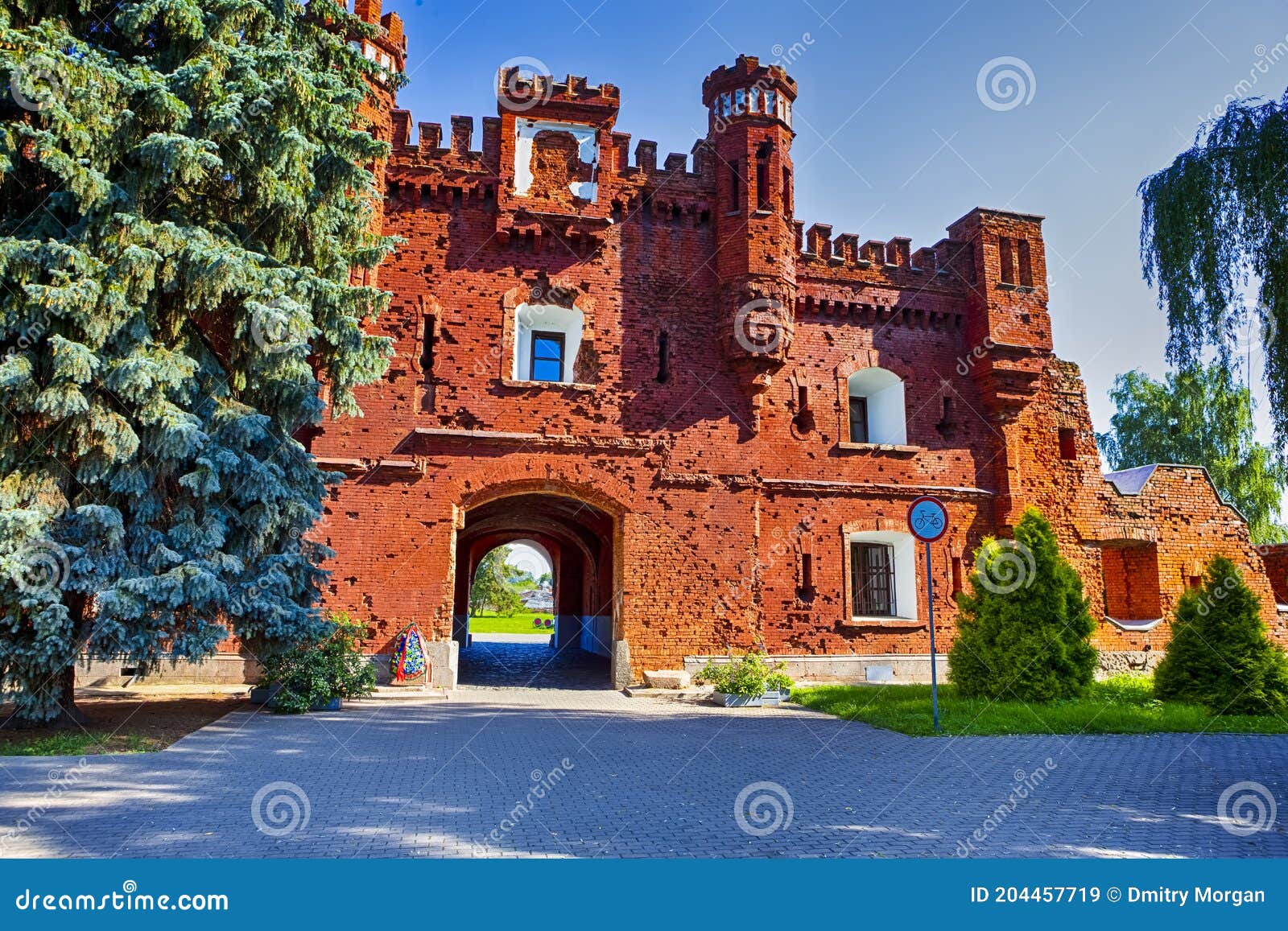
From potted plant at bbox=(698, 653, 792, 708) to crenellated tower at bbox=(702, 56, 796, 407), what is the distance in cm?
563

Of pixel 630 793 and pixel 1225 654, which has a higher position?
pixel 1225 654

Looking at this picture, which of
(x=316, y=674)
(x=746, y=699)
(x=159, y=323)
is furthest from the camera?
(x=746, y=699)

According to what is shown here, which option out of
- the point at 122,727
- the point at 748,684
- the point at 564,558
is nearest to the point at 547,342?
the point at 748,684

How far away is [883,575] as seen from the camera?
718 inches

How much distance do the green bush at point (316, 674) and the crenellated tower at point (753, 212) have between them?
9266mm

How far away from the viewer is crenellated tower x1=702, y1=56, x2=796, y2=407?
16109 millimetres

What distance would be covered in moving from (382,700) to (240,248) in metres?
7.25

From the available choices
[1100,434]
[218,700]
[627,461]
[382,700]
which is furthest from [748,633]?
[1100,434]

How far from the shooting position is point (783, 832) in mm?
5566

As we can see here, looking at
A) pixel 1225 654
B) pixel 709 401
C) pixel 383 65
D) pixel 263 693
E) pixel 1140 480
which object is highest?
pixel 383 65

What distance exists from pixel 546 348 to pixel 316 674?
26.4 ft

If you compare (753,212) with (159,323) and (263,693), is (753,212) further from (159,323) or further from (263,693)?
(263,693)

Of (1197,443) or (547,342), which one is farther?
(1197,443)

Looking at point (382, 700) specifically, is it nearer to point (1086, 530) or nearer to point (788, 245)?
point (788, 245)
